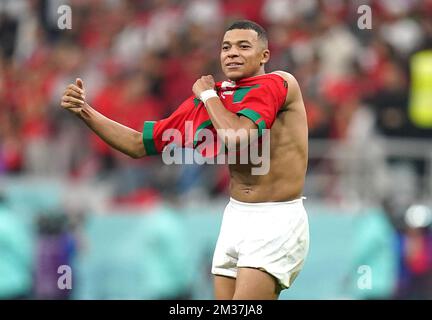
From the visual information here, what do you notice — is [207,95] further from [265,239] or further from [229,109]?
[265,239]

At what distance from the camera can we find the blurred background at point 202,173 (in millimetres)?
13062

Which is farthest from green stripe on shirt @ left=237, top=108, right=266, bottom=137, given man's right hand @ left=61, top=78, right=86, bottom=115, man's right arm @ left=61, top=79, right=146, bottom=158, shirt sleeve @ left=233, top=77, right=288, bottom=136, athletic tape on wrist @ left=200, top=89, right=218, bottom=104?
man's right hand @ left=61, top=78, right=86, bottom=115

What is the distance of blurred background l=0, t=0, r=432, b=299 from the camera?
13062 millimetres

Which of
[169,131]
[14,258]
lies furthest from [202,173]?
[169,131]

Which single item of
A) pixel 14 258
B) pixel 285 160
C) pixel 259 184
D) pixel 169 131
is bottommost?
pixel 14 258

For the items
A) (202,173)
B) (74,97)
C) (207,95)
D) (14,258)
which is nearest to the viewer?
(207,95)

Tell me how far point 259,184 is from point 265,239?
353mm

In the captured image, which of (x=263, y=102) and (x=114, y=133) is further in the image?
(x=114, y=133)

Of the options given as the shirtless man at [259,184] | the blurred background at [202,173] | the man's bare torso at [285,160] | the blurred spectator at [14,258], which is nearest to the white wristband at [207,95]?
the shirtless man at [259,184]

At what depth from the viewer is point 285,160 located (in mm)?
7043

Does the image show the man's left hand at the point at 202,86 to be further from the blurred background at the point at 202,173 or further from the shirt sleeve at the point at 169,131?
the blurred background at the point at 202,173

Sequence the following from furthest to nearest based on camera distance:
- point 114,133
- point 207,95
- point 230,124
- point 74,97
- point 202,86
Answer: point 114,133, point 74,97, point 202,86, point 207,95, point 230,124

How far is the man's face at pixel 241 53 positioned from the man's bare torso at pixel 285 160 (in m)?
0.19

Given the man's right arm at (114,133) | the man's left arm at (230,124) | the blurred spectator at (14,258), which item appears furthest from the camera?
the blurred spectator at (14,258)
